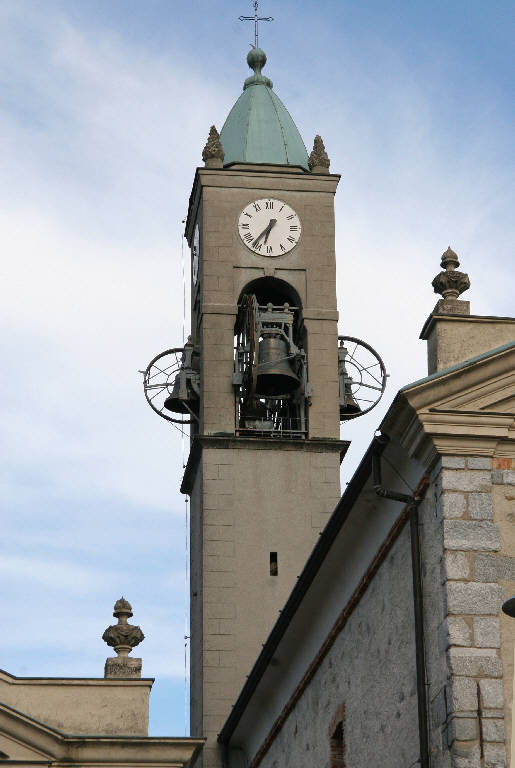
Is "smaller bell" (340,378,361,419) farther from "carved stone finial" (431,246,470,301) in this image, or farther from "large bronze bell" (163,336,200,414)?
"carved stone finial" (431,246,470,301)

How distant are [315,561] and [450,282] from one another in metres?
4.23

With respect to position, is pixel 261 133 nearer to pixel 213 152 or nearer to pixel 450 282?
pixel 213 152

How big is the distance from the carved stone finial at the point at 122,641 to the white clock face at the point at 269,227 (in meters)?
9.44

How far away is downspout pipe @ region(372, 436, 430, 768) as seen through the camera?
1535 centimetres

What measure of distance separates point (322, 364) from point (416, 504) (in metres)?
17.7

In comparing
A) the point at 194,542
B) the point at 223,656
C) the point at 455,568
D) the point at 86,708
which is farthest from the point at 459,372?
the point at 194,542

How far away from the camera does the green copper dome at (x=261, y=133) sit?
3622 centimetres

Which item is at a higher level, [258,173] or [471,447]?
[258,173]

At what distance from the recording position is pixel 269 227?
3500cm

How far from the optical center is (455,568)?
49.7 ft

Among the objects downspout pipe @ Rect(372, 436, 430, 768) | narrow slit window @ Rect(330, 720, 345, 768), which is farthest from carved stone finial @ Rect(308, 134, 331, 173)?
downspout pipe @ Rect(372, 436, 430, 768)

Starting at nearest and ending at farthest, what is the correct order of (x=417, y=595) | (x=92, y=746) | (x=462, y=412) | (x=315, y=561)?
(x=462, y=412)
(x=417, y=595)
(x=315, y=561)
(x=92, y=746)

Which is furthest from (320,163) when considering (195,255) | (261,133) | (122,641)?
(122,641)

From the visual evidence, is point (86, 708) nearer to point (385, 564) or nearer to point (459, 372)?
point (385, 564)
